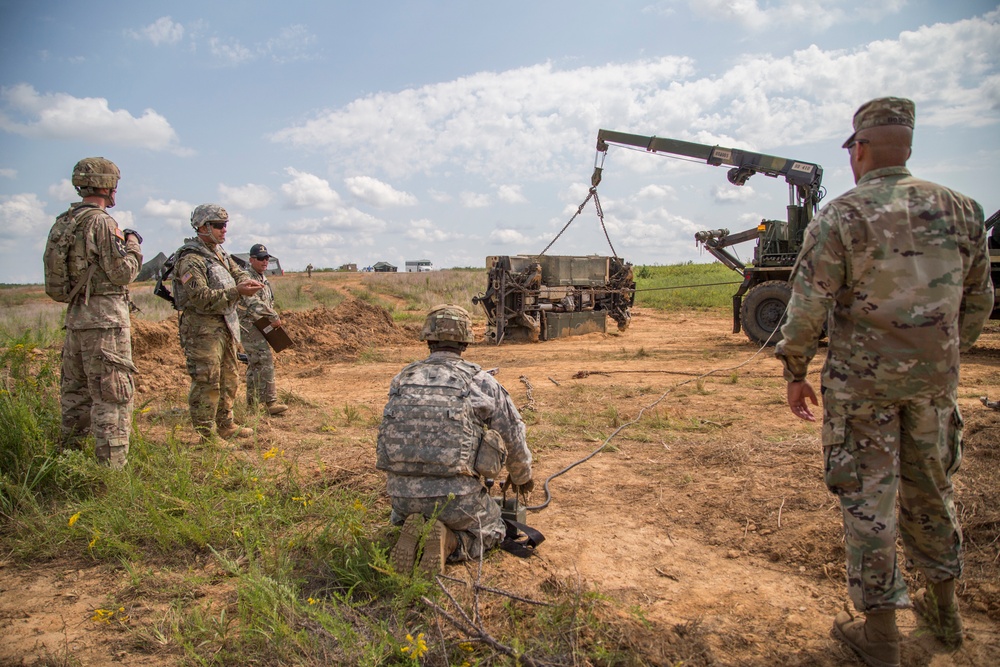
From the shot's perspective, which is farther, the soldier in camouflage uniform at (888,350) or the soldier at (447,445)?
the soldier at (447,445)

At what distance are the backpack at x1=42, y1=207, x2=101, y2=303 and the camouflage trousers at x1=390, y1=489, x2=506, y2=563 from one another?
2581mm

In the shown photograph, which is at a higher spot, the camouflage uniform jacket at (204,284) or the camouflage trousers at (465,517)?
the camouflage uniform jacket at (204,284)

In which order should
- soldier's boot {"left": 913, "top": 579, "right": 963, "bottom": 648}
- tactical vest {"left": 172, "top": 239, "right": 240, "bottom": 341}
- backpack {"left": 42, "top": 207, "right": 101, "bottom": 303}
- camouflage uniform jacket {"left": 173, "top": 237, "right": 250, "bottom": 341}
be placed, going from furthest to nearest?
tactical vest {"left": 172, "top": 239, "right": 240, "bottom": 341}, camouflage uniform jacket {"left": 173, "top": 237, "right": 250, "bottom": 341}, backpack {"left": 42, "top": 207, "right": 101, "bottom": 303}, soldier's boot {"left": 913, "top": 579, "right": 963, "bottom": 648}

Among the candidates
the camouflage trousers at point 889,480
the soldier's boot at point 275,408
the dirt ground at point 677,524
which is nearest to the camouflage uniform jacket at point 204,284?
the dirt ground at point 677,524

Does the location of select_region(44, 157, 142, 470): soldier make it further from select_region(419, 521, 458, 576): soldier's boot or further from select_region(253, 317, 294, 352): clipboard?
select_region(419, 521, 458, 576): soldier's boot

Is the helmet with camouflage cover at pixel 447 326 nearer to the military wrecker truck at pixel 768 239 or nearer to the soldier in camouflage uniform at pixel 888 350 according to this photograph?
the soldier in camouflage uniform at pixel 888 350

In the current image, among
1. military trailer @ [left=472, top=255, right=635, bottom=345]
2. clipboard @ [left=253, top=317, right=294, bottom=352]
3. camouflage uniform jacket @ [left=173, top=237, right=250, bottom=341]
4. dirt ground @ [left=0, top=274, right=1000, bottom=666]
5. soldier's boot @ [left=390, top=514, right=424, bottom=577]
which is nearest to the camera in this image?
dirt ground @ [left=0, top=274, right=1000, bottom=666]

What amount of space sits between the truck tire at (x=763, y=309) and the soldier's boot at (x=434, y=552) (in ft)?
29.7

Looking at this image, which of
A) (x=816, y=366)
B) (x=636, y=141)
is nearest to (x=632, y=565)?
(x=816, y=366)

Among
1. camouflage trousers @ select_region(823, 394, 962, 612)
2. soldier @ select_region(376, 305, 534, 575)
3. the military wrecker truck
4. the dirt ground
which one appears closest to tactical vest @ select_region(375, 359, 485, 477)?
soldier @ select_region(376, 305, 534, 575)

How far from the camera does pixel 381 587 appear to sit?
296 centimetres

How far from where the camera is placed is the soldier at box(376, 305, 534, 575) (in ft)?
9.97

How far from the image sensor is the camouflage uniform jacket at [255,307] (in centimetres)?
623

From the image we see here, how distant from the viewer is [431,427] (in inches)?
120
